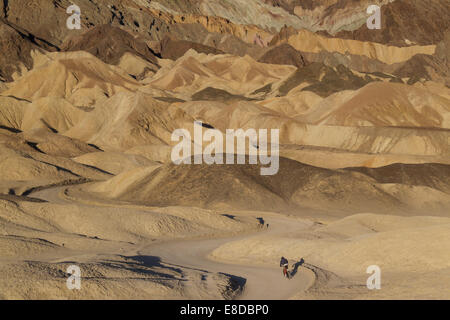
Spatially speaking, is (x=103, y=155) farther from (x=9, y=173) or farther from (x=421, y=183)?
(x=421, y=183)

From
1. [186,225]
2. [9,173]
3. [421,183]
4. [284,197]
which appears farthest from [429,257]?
[9,173]

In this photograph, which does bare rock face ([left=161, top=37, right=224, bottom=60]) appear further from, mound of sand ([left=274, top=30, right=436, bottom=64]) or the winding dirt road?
the winding dirt road

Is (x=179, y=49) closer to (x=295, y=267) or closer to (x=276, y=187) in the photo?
(x=276, y=187)

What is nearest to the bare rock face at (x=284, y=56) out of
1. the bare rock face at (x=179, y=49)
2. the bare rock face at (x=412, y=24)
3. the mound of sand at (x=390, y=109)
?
the bare rock face at (x=179, y=49)

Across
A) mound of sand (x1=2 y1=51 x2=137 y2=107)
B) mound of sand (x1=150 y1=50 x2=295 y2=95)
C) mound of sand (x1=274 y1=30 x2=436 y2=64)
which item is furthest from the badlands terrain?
mound of sand (x1=274 y1=30 x2=436 y2=64)

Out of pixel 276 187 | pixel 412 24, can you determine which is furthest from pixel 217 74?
pixel 276 187

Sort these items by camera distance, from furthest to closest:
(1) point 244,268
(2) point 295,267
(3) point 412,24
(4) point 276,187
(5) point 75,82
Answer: (3) point 412,24
(5) point 75,82
(4) point 276,187
(1) point 244,268
(2) point 295,267

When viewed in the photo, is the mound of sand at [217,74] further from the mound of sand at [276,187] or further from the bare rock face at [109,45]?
the mound of sand at [276,187]
